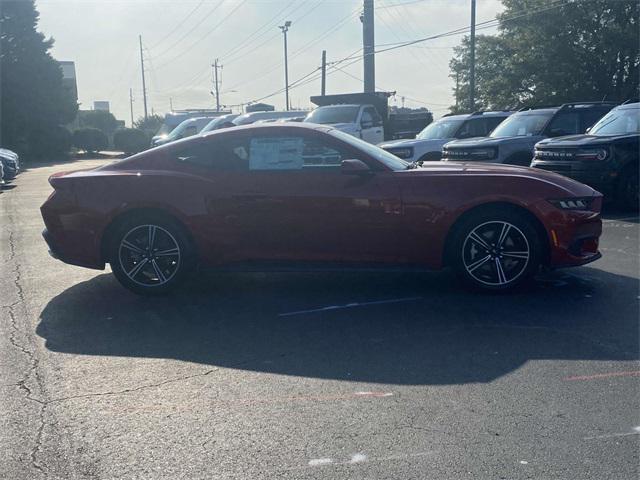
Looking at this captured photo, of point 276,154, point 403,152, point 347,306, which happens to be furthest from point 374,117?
point 347,306

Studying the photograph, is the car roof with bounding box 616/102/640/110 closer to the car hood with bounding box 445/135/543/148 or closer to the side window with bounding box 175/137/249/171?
the car hood with bounding box 445/135/543/148

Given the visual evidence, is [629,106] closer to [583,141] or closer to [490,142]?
[583,141]

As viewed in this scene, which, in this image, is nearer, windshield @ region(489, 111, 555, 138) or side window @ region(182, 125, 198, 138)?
windshield @ region(489, 111, 555, 138)

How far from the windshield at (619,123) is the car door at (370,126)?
302 inches

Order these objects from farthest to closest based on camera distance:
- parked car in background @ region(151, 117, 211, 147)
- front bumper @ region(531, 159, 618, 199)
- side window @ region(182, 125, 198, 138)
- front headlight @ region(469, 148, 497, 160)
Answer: side window @ region(182, 125, 198, 138) → parked car in background @ region(151, 117, 211, 147) → front headlight @ region(469, 148, 497, 160) → front bumper @ region(531, 159, 618, 199)

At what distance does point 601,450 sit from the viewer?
3.62 metres

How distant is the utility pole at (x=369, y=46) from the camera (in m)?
34.2

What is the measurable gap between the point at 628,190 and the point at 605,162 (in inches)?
24.2

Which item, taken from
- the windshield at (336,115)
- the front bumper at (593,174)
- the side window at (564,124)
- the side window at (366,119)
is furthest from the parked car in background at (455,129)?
the front bumper at (593,174)

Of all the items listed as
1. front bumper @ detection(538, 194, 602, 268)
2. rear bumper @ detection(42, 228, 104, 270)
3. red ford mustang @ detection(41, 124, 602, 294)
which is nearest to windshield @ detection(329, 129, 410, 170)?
red ford mustang @ detection(41, 124, 602, 294)

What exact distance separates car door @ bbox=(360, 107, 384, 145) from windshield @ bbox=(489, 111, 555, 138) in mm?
5286

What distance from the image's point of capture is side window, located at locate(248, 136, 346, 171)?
667cm

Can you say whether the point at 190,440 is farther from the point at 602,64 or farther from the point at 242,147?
the point at 602,64

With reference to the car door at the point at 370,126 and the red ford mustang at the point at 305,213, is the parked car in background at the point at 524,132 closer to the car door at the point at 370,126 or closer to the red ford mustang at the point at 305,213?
the car door at the point at 370,126
